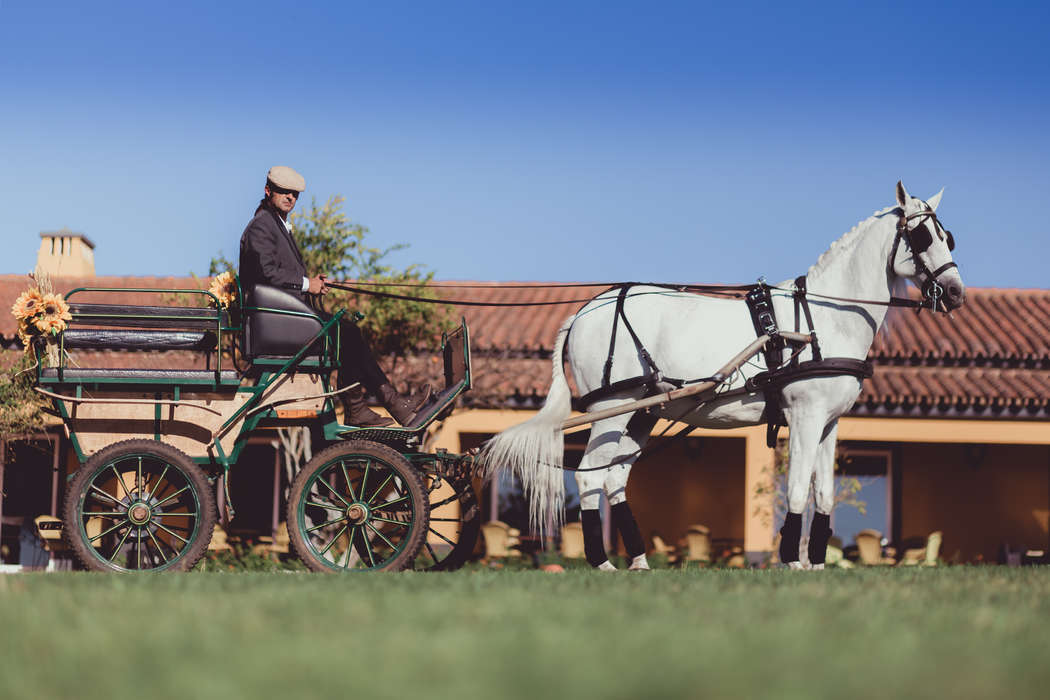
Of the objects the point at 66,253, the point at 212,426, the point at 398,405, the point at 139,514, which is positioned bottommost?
the point at 139,514

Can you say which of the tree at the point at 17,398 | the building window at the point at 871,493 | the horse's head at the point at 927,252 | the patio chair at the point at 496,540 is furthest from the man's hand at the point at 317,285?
the building window at the point at 871,493

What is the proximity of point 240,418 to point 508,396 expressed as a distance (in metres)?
9.98

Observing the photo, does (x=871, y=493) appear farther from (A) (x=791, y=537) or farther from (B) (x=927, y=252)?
(A) (x=791, y=537)

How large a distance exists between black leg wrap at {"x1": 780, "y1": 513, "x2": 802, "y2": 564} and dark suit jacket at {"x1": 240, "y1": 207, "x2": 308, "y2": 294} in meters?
3.36

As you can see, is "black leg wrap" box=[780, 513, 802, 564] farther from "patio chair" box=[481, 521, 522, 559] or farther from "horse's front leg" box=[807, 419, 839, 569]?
"patio chair" box=[481, 521, 522, 559]

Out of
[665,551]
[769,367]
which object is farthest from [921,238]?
[665,551]

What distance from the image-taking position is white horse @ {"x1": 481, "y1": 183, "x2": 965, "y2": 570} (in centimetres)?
690

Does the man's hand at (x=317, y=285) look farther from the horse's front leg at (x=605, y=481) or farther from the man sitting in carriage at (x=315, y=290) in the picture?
the horse's front leg at (x=605, y=481)

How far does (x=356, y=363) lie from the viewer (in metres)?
6.74

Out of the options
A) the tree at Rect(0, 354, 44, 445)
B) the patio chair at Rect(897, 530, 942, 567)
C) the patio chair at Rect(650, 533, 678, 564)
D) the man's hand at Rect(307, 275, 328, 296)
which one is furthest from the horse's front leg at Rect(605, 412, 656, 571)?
the patio chair at Rect(897, 530, 942, 567)

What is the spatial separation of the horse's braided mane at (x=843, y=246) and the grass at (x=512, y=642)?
3.07 metres

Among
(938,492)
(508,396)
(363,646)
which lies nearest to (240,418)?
(363,646)

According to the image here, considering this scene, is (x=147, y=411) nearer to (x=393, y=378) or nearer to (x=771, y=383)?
(x=771, y=383)

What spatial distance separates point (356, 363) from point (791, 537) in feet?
9.58
